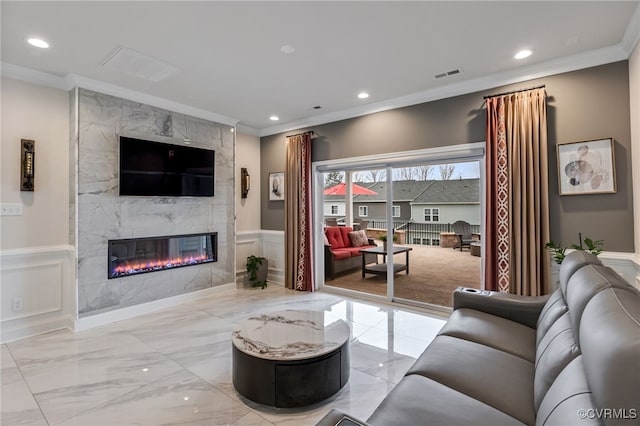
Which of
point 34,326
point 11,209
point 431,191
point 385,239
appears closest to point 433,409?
point 431,191

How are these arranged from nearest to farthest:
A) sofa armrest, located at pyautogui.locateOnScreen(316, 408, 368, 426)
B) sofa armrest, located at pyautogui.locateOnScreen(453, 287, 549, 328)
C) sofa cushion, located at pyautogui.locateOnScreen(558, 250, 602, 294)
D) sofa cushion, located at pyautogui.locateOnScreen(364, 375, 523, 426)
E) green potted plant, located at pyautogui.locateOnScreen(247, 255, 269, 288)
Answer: sofa armrest, located at pyautogui.locateOnScreen(316, 408, 368, 426)
sofa cushion, located at pyautogui.locateOnScreen(364, 375, 523, 426)
sofa cushion, located at pyautogui.locateOnScreen(558, 250, 602, 294)
sofa armrest, located at pyautogui.locateOnScreen(453, 287, 549, 328)
green potted plant, located at pyautogui.locateOnScreen(247, 255, 269, 288)

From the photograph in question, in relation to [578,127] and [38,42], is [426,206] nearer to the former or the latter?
[578,127]

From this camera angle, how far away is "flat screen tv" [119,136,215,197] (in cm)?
396

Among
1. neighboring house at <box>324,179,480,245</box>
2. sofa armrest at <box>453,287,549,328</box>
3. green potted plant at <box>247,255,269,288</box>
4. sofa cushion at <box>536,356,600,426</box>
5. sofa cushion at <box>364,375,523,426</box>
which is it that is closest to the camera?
sofa cushion at <box>536,356,600,426</box>

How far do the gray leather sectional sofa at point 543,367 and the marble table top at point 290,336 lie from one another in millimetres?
729

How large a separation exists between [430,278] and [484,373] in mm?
3563

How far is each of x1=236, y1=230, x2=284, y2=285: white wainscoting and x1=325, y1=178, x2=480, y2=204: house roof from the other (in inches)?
77.4

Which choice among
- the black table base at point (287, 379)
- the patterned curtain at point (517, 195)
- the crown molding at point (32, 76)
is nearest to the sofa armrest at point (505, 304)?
the patterned curtain at point (517, 195)

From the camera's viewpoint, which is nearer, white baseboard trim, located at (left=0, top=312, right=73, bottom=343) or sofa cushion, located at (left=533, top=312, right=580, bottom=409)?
sofa cushion, located at (left=533, top=312, right=580, bottom=409)

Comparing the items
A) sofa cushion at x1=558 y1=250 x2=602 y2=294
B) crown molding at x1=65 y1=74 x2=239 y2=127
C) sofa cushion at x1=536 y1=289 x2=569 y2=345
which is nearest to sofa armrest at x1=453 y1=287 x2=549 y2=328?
sofa cushion at x1=536 y1=289 x2=569 y2=345

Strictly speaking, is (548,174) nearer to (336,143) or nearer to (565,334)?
(565,334)

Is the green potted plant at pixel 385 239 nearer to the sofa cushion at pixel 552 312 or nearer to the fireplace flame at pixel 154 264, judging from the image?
the sofa cushion at pixel 552 312

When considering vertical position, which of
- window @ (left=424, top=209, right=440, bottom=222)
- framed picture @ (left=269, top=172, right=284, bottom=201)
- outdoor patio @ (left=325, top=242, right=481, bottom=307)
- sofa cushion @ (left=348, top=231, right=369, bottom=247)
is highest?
framed picture @ (left=269, top=172, right=284, bottom=201)

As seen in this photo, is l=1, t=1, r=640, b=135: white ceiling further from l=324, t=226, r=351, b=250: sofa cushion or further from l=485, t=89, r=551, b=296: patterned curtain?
l=324, t=226, r=351, b=250: sofa cushion
